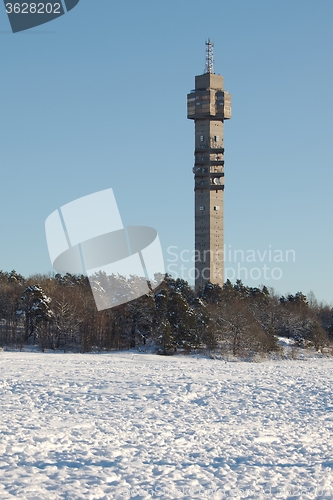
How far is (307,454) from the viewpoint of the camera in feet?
45.6

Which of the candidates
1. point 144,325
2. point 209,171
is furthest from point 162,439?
point 209,171

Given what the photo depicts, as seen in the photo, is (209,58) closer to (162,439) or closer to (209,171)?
(209,171)

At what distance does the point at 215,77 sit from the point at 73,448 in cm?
10195

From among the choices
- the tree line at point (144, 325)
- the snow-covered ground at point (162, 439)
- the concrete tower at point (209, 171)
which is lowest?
the snow-covered ground at point (162, 439)

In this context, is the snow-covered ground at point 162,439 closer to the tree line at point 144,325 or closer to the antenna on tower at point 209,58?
the tree line at point 144,325

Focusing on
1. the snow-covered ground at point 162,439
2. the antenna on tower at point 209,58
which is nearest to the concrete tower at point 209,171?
the antenna on tower at point 209,58

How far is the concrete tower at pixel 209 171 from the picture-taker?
4163 inches

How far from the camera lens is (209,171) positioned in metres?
108

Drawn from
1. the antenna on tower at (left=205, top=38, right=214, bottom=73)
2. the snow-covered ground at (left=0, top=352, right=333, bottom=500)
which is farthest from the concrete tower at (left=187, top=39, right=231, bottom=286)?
the snow-covered ground at (left=0, top=352, right=333, bottom=500)

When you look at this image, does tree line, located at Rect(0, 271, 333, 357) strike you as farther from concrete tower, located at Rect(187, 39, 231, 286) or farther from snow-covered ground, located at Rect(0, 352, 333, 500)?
snow-covered ground, located at Rect(0, 352, 333, 500)

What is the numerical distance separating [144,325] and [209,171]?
5004 cm

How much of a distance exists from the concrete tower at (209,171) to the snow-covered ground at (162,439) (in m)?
81.2

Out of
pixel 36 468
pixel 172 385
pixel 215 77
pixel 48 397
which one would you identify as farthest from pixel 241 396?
pixel 215 77

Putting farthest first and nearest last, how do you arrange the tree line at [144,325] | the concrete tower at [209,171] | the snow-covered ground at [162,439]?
the concrete tower at [209,171] → the tree line at [144,325] → the snow-covered ground at [162,439]
